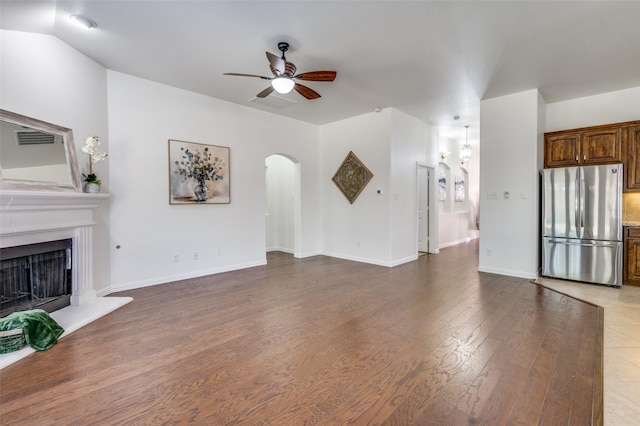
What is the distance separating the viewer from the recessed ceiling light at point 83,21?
269cm

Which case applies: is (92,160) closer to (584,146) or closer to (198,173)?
(198,173)

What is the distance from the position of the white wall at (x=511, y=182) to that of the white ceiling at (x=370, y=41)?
0.33 metres

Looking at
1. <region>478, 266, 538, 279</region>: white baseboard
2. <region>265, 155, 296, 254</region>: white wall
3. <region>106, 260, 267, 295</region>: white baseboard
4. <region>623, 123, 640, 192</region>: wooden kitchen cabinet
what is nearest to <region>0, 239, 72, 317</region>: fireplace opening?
<region>106, 260, 267, 295</region>: white baseboard

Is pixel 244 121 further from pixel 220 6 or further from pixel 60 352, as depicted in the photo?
pixel 60 352

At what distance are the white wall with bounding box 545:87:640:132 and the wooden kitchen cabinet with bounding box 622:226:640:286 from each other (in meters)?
1.72

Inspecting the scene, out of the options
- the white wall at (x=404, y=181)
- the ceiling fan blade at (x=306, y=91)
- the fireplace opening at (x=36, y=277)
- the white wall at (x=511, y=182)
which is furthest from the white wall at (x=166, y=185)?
the white wall at (x=511, y=182)

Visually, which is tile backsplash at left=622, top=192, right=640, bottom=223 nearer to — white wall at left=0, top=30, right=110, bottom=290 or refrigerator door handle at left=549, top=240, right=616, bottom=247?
refrigerator door handle at left=549, top=240, right=616, bottom=247

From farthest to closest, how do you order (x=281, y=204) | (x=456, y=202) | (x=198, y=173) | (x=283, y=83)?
(x=456, y=202) → (x=281, y=204) → (x=198, y=173) → (x=283, y=83)

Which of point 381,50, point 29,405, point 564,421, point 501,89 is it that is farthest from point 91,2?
point 501,89

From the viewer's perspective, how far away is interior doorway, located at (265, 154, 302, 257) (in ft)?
23.0

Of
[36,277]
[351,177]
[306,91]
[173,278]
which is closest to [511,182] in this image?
[351,177]

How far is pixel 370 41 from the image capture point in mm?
3078

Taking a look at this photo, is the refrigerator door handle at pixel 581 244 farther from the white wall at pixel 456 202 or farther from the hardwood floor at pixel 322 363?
the white wall at pixel 456 202

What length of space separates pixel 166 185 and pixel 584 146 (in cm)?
640
